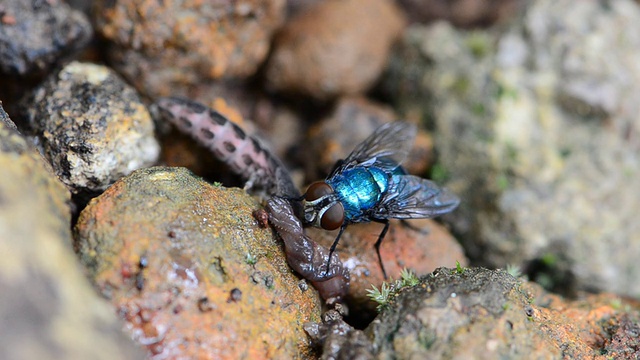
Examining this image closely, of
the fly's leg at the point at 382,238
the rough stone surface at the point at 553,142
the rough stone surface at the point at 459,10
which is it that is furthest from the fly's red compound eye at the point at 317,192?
the rough stone surface at the point at 459,10

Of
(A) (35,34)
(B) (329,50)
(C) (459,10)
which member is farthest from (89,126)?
(C) (459,10)

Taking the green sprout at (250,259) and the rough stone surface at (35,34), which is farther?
the rough stone surface at (35,34)

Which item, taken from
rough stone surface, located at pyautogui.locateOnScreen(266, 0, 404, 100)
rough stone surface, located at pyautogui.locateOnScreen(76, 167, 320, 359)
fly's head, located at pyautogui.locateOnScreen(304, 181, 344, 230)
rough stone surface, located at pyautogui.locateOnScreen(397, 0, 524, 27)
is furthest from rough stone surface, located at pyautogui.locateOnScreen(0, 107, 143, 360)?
rough stone surface, located at pyautogui.locateOnScreen(397, 0, 524, 27)

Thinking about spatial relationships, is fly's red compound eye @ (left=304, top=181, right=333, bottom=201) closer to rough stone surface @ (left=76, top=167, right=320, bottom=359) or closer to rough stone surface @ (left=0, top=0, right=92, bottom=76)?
rough stone surface @ (left=76, top=167, right=320, bottom=359)

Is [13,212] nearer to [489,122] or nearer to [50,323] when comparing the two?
[50,323]

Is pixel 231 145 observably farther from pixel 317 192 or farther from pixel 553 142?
pixel 553 142

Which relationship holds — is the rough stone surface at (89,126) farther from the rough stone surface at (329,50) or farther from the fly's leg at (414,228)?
the fly's leg at (414,228)
